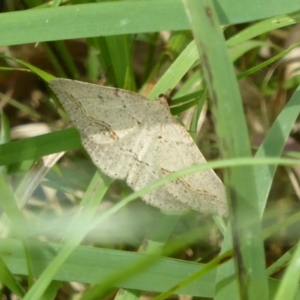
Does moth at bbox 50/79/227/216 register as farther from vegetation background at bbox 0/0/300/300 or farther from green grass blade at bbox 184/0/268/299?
green grass blade at bbox 184/0/268/299

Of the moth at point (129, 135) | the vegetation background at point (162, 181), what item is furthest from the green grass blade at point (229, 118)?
the moth at point (129, 135)

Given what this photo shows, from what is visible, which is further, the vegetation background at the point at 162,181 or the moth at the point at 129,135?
the moth at the point at 129,135

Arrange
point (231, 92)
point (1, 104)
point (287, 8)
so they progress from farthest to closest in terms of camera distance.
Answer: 1. point (1, 104)
2. point (287, 8)
3. point (231, 92)

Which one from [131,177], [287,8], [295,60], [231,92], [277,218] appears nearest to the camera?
[231,92]

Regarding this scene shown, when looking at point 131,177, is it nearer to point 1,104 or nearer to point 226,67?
point 226,67

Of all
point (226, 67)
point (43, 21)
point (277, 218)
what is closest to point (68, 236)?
point (43, 21)

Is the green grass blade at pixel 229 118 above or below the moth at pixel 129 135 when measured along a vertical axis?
below

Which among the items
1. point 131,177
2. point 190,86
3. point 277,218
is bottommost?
point 131,177

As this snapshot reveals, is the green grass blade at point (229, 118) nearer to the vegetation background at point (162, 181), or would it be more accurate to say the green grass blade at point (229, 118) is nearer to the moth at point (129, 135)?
the vegetation background at point (162, 181)
